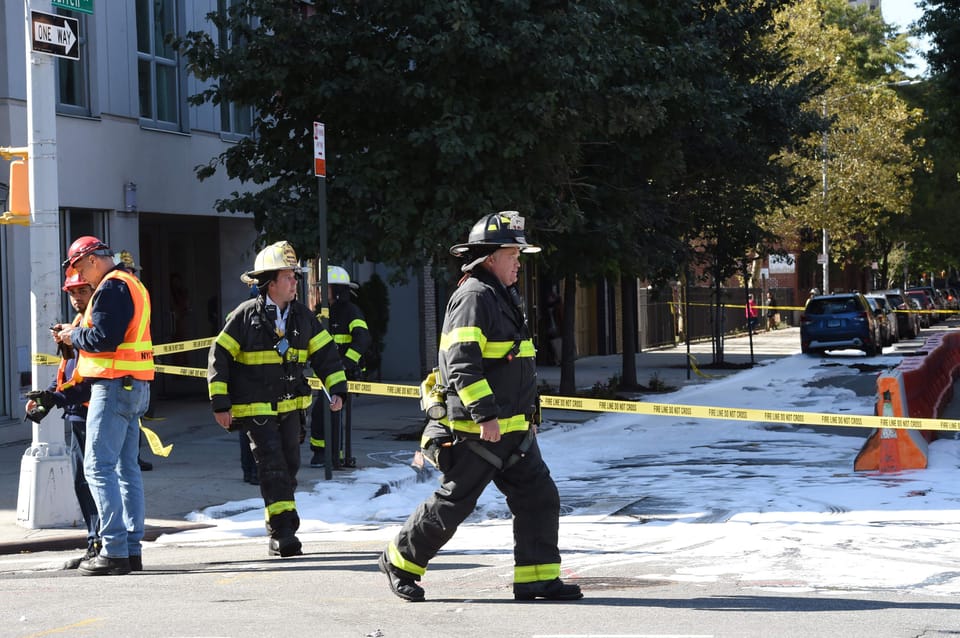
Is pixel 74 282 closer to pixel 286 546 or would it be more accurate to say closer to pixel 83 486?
pixel 83 486

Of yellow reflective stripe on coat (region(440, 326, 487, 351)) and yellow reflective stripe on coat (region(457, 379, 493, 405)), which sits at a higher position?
yellow reflective stripe on coat (region(440, 326, 487, 351))

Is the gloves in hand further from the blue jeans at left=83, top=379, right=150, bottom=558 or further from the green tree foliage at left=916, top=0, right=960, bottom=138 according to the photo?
the green tree foliage at left=916, top=0, right=960, bottom=138

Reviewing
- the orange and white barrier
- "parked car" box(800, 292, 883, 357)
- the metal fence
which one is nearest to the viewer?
the orange and white barrier

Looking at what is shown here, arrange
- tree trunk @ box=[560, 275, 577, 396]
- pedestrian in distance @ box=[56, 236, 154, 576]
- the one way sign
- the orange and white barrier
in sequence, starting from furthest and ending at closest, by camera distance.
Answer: tree trunk @ box=[560, 275, 577, 396], the orange and white barrier, the one way sign, pedestrian in distance @ box=[56, 236, 154, 576]

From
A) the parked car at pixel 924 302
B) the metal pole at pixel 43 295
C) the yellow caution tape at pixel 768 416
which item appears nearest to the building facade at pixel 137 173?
the metal pole at pixel 43 295

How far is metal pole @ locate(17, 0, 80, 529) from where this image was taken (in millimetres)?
9688

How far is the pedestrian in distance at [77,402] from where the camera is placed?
316 inches

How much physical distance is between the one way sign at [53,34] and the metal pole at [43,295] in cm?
5

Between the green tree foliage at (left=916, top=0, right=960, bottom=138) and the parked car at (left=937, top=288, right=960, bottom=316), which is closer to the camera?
the green tree foliage at (left=916, top=0, right=960, bottom=138)

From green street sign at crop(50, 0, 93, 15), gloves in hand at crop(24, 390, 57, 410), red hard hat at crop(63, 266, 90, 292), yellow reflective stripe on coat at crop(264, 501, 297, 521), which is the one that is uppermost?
green street sign at crop(50, 0, 93, 15)

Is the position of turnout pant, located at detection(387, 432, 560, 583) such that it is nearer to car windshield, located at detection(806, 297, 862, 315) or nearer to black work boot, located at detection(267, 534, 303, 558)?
black work boot, located at detection(267, 534, 303, 558)

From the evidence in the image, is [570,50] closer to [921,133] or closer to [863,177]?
[863,177]

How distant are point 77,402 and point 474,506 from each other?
2.67m

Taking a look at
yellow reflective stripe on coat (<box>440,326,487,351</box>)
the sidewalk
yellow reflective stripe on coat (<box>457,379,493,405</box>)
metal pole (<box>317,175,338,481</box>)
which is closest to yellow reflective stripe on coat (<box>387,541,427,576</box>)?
yellow reflective stripe on coat (<box>457,379,493,405</box>)
